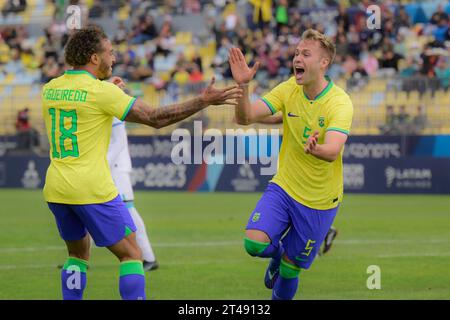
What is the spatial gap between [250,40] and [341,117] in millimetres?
22621

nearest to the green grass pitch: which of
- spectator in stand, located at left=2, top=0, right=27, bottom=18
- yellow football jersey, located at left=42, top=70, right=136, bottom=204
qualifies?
yellow football jersey, located at left=42, top=70, right=136, bottom=204

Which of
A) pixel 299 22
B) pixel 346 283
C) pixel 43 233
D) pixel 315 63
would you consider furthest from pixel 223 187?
pixel 315 63

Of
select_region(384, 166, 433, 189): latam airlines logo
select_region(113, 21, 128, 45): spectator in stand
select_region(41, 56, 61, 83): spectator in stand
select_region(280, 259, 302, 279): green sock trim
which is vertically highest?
select_region(113, 21, 128, 45): spectator in stand

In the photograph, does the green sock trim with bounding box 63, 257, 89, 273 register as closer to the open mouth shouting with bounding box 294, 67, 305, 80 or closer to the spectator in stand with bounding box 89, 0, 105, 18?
the open mouth shouting with bounding box 294, 67, 305, 80

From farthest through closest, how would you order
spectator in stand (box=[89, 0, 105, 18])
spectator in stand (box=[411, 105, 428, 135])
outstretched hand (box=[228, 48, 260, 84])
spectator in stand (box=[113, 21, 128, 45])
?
spectator in stand (box=[89, 0, 105, 18]), spectator in stand (box=[113, 21, 128, 45]), spectator in stand (box=[411, 105, 428, 135]), outstretched hand (box=[228, 48, 260, 84])

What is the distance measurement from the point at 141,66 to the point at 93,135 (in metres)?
24.0

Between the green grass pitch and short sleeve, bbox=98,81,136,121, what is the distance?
298 centimetres

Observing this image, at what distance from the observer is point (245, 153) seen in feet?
81.0

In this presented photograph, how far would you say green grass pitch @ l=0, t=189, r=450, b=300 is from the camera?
11023 mm

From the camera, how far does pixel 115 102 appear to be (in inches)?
322

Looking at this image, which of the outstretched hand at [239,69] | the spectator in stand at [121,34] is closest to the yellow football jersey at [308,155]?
the outstretched hand at [239,69]

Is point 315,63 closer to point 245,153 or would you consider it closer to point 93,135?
point 93,135

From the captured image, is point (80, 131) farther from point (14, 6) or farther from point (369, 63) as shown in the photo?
point (14, 6)

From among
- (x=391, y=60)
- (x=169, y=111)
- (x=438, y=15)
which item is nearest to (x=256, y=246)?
(x=169, y=111)
